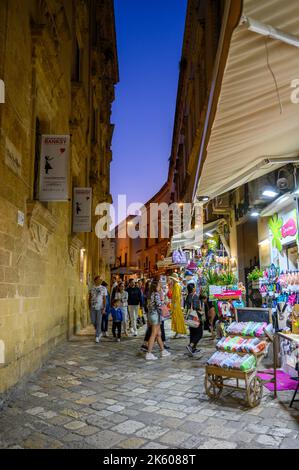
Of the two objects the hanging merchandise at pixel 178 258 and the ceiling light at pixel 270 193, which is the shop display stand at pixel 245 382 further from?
the hanging merchandise at pixel 178 258

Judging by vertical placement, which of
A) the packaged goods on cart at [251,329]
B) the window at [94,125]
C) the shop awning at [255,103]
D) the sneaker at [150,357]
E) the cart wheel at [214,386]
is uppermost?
the window at [94,125]

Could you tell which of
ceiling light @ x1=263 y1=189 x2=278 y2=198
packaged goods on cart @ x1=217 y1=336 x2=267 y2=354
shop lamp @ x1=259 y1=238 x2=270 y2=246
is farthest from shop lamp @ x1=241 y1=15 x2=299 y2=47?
shop lamp @ x1=259 y1=238 x2=270 y2=246

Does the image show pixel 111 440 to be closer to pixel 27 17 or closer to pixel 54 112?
pixel 27 17

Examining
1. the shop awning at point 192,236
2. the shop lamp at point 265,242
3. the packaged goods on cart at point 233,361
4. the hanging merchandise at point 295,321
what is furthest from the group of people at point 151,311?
the shop awning at point 192,236

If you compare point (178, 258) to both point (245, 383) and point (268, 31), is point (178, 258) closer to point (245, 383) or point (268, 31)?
point (245, 383)

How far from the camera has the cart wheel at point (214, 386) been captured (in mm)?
5136

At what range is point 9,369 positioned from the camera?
17.1 ft

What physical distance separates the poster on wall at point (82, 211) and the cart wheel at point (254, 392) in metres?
7.98

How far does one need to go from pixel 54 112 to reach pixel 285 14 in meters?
6.87

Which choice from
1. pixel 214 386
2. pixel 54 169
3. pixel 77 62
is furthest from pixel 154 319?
pixel 77 62

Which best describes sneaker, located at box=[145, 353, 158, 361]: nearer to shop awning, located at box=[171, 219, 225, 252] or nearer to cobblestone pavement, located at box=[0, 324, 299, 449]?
cobblestone pavement, located at box=[0, 324, 299, 449]

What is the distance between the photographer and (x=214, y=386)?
17.0 feet

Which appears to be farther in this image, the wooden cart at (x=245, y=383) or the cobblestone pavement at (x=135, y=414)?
the wooden cart at (x=245, y=383)
